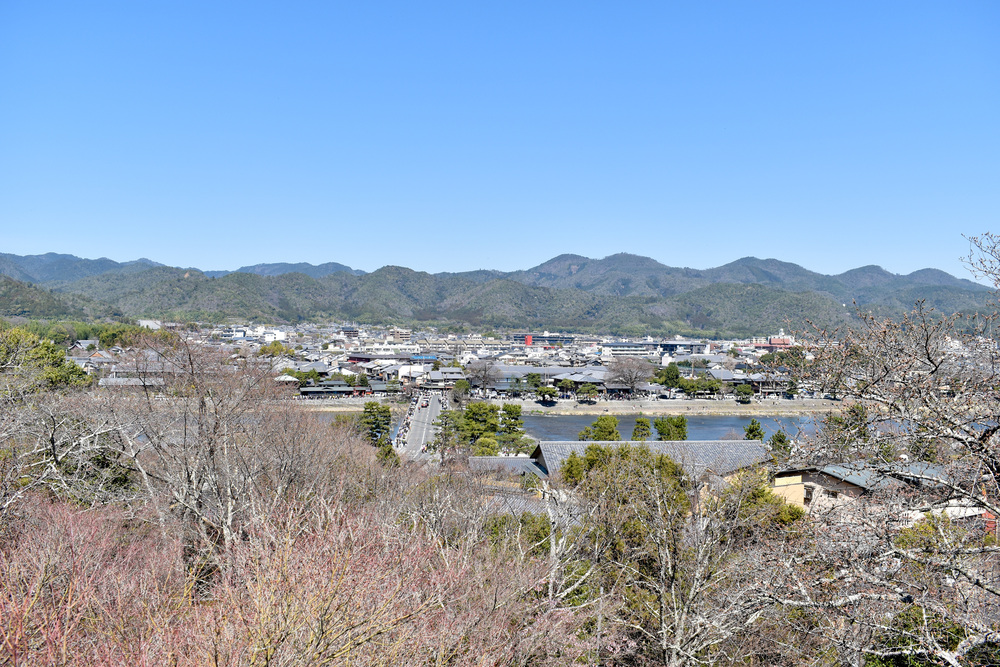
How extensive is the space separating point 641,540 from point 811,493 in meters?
2.70

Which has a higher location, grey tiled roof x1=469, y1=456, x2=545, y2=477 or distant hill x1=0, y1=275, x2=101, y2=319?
distant hill x1=0, y1=275, x2=101, y2=319

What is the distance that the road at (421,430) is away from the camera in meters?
14.6

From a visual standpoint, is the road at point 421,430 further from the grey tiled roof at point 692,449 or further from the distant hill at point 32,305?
the distant hill at point 32,305

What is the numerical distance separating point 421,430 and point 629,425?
359 inches

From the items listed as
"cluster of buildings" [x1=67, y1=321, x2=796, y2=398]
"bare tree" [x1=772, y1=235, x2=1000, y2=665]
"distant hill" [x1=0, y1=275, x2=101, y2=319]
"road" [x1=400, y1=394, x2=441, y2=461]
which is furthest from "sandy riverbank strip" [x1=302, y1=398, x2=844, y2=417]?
"distant hill" [x1=0, y1=275, x2=101, y2=319]

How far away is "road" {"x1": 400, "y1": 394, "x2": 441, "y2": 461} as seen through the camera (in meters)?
14.6

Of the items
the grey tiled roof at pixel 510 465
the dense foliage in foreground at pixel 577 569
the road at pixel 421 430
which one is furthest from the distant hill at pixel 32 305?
the dense foliage in foreground at pixel 577 569

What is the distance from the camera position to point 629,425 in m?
23.8

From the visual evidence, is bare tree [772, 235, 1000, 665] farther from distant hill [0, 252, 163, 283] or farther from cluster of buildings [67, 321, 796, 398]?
distant hill [0, 252, 163, 283]

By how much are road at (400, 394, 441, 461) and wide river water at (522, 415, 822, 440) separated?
375cm

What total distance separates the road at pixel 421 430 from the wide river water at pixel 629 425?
12.3 ft

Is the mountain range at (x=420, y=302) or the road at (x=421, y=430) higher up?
the mountain range at (x=420, y=302)

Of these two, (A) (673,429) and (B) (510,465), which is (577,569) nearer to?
(B) (510,465)

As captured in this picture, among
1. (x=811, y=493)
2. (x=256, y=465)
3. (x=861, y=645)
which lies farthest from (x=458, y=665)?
(x=811, y=493)
